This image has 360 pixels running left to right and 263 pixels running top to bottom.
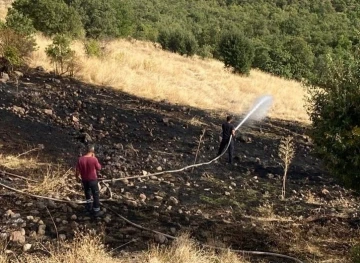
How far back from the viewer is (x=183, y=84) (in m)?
24.5

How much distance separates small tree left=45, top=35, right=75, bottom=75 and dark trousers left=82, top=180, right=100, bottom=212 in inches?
463

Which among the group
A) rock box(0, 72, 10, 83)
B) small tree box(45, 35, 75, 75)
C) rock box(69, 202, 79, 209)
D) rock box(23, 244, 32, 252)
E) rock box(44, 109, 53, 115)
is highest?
small tree box(45, 35, 75, 75)

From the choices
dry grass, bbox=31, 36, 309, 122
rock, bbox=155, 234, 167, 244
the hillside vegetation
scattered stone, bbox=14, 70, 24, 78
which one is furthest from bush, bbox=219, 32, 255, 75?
rock, bbox=155, 234, 167, 244

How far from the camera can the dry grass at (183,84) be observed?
794 inches

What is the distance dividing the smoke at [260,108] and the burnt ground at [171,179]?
3.66 metres

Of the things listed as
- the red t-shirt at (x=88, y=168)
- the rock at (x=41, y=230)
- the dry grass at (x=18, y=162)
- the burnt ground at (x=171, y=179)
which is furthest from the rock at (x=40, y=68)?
the rock at (x=41, y=230)

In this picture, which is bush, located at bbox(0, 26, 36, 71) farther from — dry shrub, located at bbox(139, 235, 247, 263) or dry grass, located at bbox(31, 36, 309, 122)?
dry shrub, located at bbox(139, 235, 247, 263)

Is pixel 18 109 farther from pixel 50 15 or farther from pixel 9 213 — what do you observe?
pixel 50 15

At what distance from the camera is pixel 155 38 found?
5031cm

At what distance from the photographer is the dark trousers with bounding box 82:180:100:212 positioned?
23.9 ft

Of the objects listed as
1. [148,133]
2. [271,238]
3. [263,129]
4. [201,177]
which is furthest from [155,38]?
[271,238]

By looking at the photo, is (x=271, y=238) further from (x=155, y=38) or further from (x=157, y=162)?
(x=155, y=38)

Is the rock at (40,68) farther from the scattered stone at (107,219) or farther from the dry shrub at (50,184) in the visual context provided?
the scattered stone at (107,219)

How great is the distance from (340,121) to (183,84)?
59.0ft
